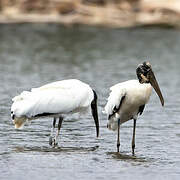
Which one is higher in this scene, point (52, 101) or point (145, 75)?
point (145, 75)

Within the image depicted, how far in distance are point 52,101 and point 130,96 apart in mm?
1108

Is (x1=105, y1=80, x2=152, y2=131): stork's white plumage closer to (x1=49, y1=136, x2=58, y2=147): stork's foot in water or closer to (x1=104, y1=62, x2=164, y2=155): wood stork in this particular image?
(x1=104, y1=62, x2=164, y2=155): wood stork

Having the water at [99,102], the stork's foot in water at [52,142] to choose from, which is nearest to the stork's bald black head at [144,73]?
the water at [99,102]

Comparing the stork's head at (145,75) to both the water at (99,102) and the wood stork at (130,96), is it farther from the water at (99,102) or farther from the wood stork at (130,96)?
the water at (99,102)

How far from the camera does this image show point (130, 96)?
10930 mm

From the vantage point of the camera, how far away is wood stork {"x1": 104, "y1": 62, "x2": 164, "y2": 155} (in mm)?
10906

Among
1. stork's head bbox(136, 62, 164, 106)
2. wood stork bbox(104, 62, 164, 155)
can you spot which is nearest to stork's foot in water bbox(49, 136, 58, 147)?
wood stork bbox(104, 62, 164, 155)

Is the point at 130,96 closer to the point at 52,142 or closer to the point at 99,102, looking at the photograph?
the point at 52,142

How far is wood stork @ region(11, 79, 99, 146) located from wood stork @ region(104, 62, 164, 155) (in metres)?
0.40

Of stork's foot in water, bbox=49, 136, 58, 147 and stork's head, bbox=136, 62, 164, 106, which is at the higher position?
stork's head, bbox=136, 62, 164, 106

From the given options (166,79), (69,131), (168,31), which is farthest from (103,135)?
(168,31)

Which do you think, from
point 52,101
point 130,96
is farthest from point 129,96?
point 52,101

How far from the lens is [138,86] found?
35.8 feet

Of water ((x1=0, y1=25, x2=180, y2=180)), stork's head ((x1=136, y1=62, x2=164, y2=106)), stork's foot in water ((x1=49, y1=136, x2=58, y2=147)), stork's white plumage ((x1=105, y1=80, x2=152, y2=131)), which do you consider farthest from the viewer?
stork's foot in water ((x1=49, y1=136, x2=58, y2=147))
